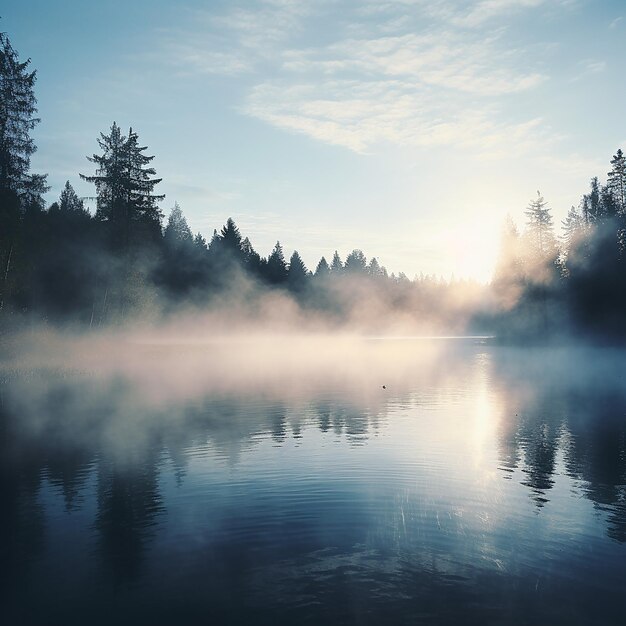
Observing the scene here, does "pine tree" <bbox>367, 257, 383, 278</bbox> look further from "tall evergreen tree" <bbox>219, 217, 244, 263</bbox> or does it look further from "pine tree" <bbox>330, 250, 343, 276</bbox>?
"tall evergreen tree" <bbox>219, 217, 244, 263</bbox>

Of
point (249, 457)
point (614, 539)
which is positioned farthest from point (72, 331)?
point (614, 539)

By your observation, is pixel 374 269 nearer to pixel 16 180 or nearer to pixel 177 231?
pixel 177 231

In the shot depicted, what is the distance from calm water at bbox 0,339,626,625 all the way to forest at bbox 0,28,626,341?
1853 centimetres

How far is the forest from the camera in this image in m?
38.9

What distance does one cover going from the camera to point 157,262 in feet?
230

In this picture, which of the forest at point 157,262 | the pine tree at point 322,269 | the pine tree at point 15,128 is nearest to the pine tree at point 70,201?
the forest at point 157,262

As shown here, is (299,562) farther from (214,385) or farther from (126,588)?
(214,385)

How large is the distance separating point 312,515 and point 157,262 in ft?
203

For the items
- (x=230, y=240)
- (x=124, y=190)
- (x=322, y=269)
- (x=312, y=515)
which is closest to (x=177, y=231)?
(x=230, y=240)

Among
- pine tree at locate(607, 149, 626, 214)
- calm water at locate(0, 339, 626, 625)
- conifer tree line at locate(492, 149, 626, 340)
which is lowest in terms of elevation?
calm water at locate(0, 339, 626, 625)

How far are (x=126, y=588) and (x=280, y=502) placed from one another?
525cm

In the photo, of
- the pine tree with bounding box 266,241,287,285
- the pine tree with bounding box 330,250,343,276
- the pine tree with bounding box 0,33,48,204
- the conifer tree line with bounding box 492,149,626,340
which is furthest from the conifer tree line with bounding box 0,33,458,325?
the pine tree with bounding box 330,250,343,276

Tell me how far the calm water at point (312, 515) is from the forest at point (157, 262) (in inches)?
730

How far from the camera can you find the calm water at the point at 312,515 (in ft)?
29.8
